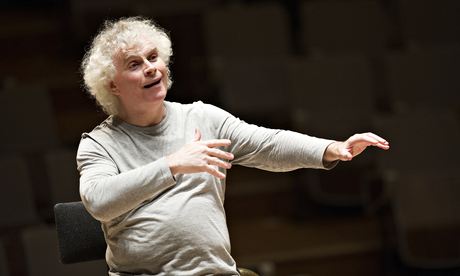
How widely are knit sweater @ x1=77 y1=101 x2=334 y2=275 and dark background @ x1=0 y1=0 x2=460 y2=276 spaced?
3.24ft

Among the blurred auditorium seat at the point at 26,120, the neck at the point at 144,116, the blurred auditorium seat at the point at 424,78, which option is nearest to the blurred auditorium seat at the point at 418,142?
the blurred auditorium seat at the point at 424,78

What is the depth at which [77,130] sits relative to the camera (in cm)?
393

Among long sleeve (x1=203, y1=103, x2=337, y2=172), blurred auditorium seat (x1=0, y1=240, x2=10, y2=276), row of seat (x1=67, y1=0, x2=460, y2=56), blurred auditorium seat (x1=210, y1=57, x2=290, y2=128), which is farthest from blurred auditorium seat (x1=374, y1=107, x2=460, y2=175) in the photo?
long sleeve (x1=203, y1=103, x2=337, y2=172)

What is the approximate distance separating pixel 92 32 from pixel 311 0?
3.55 feet

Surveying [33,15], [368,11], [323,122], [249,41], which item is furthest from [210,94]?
[33,15]

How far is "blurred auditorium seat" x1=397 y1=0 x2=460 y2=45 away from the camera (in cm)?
435

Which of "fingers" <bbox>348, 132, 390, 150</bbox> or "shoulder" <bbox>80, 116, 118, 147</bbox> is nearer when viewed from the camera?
"fingers" <bbox>348, 132, 390, 150</bbox>

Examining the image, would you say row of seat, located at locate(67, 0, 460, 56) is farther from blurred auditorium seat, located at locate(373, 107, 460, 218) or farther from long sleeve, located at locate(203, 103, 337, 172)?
long sleeve, located at locate(203, 103, 337, 172)

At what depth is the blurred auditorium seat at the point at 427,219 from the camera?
134 inches

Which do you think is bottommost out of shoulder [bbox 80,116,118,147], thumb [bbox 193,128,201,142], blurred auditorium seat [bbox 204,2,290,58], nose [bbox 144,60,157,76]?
thumb [bbox 193,128,201,142]

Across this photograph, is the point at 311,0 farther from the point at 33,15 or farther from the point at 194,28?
the point at 33,15

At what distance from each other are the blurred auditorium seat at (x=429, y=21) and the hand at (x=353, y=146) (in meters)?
2.53

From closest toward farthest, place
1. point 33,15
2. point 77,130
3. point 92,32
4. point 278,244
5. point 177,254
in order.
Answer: point 177,254
point 278,244
point 77,130
point 92,32
point 33,15

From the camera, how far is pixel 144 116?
1984mm
